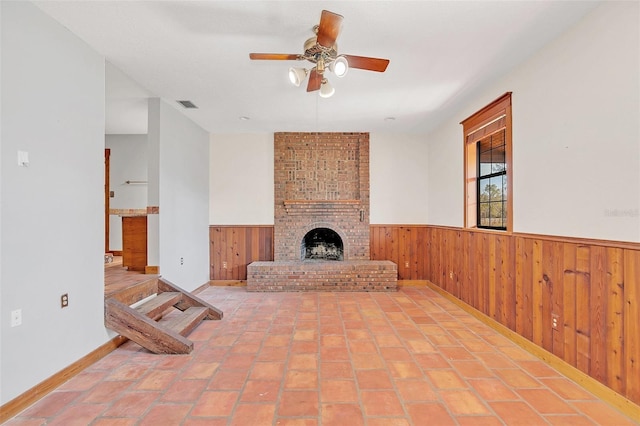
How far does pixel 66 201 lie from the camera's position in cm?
241

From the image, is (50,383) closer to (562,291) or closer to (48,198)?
(48,198)

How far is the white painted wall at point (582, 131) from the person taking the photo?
195 centimetres

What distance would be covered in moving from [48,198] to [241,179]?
11.5 ft

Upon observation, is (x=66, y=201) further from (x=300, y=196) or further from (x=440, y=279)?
(x=440, y=279)

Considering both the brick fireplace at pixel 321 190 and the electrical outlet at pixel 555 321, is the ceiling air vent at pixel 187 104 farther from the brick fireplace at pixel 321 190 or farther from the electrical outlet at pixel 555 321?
the electrical outlet at pixel 555 321

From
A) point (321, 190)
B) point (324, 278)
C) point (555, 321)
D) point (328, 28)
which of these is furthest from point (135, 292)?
point (555, 321)

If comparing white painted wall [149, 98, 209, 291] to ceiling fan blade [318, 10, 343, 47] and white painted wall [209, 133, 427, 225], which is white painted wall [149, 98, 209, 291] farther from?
ceiling fan blade [318, 10, 343, 47]

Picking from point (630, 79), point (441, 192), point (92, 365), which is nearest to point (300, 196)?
point (441, 192)

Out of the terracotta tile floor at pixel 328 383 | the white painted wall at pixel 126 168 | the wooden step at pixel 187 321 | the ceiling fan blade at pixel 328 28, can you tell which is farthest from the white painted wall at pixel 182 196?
the ceiling fan blade at pixel 328 28

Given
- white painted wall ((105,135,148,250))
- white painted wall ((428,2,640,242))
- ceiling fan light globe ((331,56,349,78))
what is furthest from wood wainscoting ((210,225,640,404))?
white painted wall ((105,135,148,250))

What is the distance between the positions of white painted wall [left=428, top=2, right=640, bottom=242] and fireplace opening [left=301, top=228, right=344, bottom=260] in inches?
132

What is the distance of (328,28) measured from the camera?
2.01 m

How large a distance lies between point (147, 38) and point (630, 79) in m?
3.51

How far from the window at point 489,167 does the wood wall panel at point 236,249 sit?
341 centimetres
